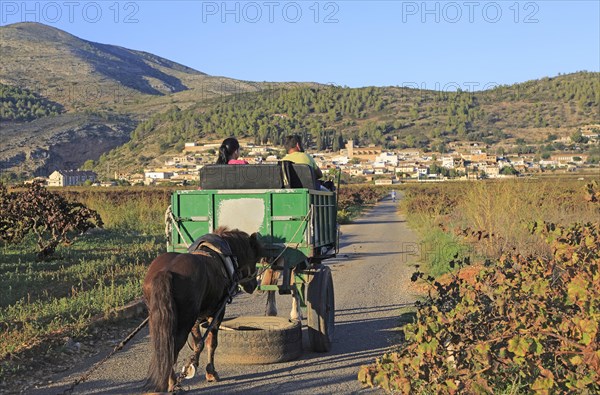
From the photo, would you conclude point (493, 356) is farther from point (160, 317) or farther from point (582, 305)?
point (160, 317)

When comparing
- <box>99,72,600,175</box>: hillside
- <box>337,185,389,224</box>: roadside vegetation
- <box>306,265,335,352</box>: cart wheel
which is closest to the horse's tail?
<box>306,265,335,352</box>: cart wheel

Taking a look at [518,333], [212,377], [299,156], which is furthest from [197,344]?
[518,333]

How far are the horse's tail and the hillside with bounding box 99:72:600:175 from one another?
10899 centimetres

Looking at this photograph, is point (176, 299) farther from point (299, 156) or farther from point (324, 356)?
point (299, 156)

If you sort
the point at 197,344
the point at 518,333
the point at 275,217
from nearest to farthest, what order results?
1. the point at 518,333
2. the point at 197,344
3. the point at 275,217

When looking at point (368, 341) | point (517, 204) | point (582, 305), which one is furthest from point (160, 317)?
point (517, 204)

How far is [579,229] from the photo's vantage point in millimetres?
6258

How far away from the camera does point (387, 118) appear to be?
150500mm

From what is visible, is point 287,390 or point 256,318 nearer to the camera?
point 287,390

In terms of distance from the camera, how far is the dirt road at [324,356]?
7.46m

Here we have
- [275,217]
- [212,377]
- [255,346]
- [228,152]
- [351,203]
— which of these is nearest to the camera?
[212,377]

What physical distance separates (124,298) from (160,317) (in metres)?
6.13

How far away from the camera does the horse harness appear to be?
7160 millimetres

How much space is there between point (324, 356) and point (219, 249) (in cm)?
234
